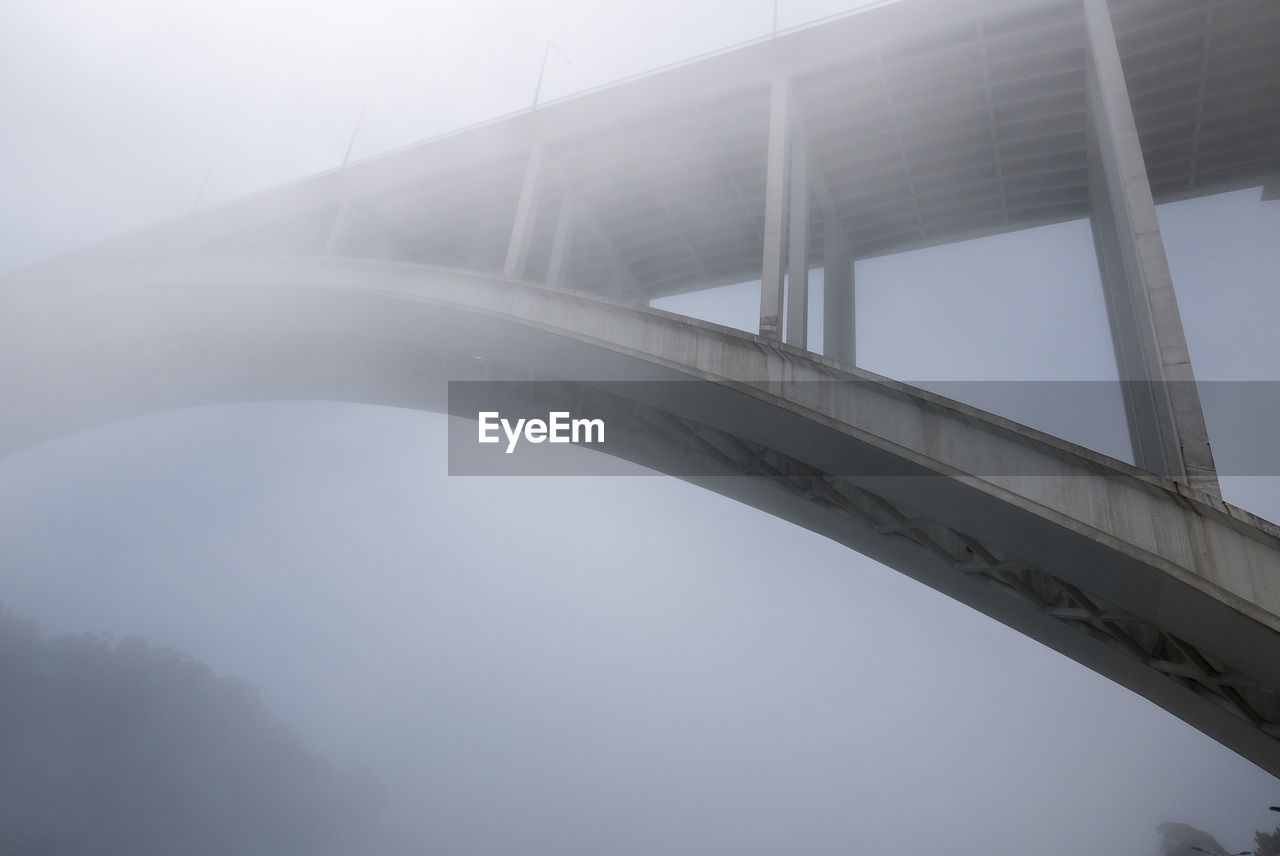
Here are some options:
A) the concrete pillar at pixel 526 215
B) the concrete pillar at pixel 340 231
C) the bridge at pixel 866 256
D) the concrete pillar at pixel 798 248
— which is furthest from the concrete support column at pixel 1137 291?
the concrete pillar at pixel 340 231

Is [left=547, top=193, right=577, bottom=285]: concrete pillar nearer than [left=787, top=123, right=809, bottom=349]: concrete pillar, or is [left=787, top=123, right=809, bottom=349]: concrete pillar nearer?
[left=787, top=123, right=809, bottom=349]: concrete pillar

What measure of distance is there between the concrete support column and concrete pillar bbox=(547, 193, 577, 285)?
358 inches

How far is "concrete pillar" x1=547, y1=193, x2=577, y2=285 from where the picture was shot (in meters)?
14.5

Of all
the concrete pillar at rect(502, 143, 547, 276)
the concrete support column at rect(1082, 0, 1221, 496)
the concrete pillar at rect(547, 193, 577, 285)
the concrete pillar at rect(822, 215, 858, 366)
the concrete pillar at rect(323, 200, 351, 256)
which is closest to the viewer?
the concrete support column at rect(1082, 0, 1221, 496)

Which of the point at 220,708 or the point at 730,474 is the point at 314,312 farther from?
the point at 220,708

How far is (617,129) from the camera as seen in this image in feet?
46.7

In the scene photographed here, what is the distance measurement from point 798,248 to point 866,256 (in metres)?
4.81

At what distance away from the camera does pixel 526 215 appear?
1394 cm

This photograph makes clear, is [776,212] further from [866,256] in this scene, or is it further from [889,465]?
[866,256]

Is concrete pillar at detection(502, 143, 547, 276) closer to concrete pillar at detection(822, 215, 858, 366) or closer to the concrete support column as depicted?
concrete pillar at detection(822, 215, 858, 366)

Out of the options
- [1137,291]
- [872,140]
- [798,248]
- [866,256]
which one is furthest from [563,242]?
[1137,291]

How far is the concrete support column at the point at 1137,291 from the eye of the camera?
7355mm

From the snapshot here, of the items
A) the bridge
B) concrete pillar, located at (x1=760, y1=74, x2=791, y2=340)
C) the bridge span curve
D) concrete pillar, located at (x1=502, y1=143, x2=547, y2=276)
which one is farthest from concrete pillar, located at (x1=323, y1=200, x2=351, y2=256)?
concrete pillar, located at (x1=760, y1=74, x2=791, y2=340)

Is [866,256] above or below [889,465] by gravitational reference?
above
